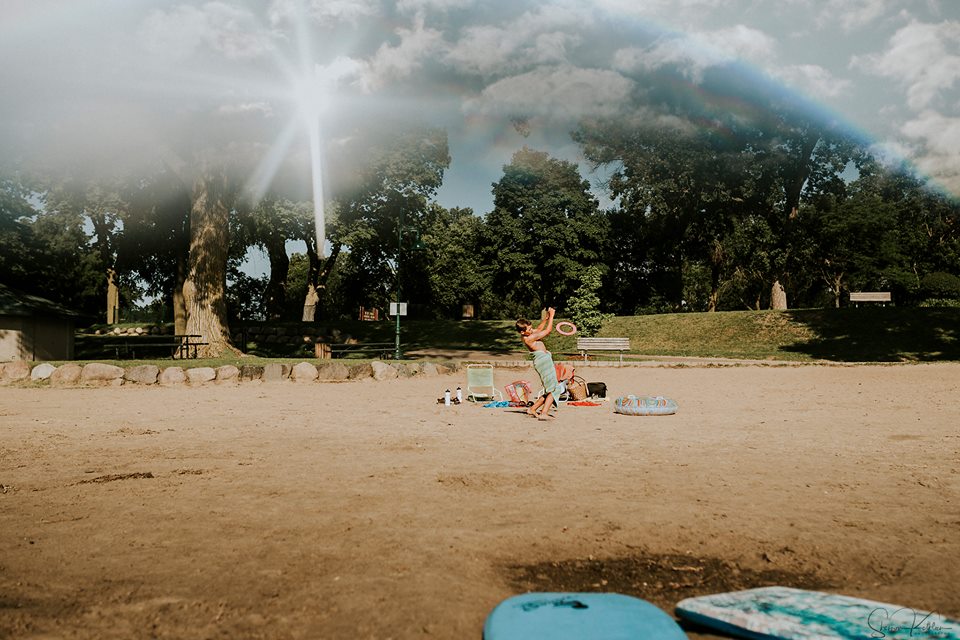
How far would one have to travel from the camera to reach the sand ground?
338 cm

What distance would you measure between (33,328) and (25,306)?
0.95 m

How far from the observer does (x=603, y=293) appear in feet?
186

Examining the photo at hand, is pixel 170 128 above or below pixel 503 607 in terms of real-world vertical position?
above

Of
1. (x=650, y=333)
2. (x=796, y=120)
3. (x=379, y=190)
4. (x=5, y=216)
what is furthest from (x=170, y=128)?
(x=796, y=120)

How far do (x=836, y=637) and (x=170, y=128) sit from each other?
2279 centimetres

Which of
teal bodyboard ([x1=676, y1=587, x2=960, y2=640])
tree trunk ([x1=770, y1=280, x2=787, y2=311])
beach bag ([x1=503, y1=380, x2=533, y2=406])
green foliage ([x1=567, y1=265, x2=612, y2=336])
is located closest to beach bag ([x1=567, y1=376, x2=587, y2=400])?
beach bag ([x1=503, y1=380, x2=533, y2=406])

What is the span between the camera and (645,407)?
1120cm

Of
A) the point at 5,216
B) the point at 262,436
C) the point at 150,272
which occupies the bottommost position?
the point at 262,436

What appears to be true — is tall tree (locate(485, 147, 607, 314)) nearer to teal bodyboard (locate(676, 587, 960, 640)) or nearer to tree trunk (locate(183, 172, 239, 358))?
tree trunk (locate(183, 172, 239, 358))

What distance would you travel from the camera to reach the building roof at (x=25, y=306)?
23.2 meters

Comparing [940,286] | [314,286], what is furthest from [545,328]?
[940,286]

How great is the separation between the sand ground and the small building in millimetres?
15785

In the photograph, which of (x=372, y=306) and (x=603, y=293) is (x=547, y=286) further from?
(x=372, y=306)

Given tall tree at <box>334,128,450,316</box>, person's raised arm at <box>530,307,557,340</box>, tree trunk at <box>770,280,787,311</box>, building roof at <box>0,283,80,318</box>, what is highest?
tall tree at <box>334,128,450,316</box>
